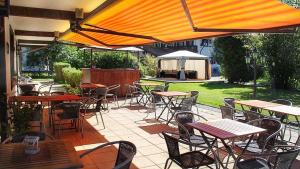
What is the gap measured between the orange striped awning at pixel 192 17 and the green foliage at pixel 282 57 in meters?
13.6

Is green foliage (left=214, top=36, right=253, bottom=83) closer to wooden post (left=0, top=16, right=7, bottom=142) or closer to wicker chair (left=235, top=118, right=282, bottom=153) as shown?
wicker chair (left=235, top=118, right=282, bottom=153)

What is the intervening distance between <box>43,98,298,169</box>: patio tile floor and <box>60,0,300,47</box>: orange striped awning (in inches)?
79.9

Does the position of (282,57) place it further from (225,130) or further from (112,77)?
(225,130)

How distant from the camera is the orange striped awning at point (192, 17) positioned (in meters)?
3.35

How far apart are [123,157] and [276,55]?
57.8 feet

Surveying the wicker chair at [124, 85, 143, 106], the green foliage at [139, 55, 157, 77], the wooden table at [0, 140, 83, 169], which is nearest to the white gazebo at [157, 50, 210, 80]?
the green foliage at [139, 55, 157, 77]

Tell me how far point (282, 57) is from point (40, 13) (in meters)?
15.5

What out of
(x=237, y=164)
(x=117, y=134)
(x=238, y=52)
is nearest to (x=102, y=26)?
(x=117, y=134)

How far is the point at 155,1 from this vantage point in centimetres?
375

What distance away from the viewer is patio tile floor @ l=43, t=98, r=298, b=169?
5.67m

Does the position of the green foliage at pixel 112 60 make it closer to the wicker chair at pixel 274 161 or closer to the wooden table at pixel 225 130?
the wooden table at pixel 225 130

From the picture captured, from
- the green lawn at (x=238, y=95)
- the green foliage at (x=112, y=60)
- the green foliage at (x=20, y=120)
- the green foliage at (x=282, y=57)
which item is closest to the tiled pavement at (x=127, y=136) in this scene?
the green foliage at (x=20, y=120)

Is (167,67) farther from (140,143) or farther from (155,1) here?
(155,1)

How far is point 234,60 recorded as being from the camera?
25.0 metres
